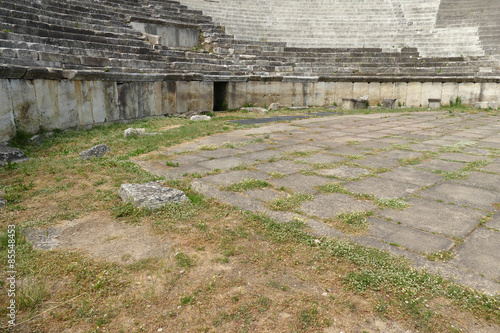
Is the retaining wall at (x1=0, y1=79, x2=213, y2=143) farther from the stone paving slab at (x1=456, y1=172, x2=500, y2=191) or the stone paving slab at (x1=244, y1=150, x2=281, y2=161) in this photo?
the stone paving slab at (x1=456, y1=172, x2=500, y2=191)

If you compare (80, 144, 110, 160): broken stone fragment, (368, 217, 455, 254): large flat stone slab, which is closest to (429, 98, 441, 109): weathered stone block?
(368, 217, 455, 254): large flat stone slab

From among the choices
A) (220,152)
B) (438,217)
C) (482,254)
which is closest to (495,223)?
(438,217)

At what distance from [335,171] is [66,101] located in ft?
18.9

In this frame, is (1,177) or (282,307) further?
(1,177)

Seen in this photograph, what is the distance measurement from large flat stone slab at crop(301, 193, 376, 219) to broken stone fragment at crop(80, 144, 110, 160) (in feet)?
11.6

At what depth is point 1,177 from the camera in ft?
14.4

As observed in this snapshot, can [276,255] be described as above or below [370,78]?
below

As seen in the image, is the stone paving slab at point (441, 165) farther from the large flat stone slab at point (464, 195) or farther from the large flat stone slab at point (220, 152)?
the large flat stone slab at point (220, 152)

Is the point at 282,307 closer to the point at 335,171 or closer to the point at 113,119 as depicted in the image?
the point at 335,171

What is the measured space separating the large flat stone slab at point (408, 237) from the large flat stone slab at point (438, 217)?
4.7 inches

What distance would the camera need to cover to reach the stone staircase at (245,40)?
8.52 m

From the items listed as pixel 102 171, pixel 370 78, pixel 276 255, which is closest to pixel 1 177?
pixel 102 171

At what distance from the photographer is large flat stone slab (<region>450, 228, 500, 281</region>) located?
2.40 metres

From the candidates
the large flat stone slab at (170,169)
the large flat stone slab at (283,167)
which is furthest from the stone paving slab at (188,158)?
the large flat stone slab at (283,167)
